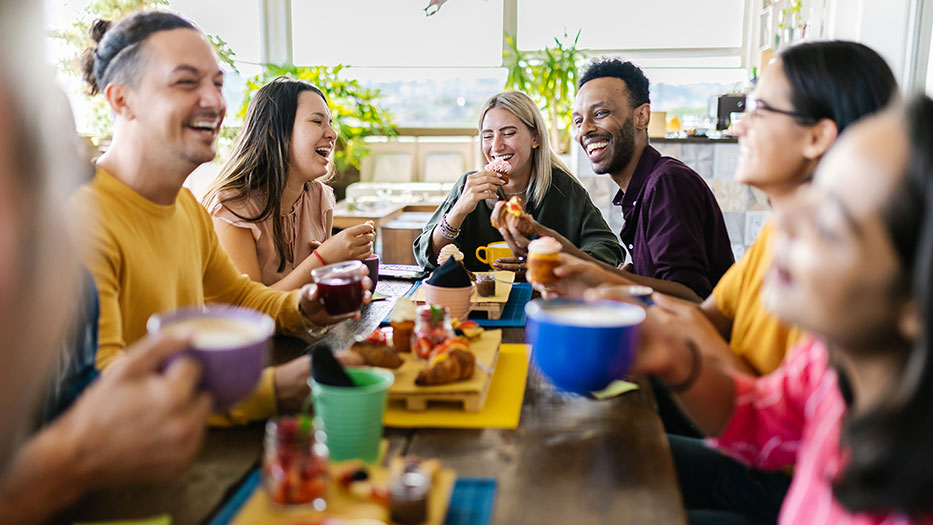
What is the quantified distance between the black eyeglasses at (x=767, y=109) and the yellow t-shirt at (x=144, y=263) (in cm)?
120

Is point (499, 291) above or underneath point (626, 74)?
underneath

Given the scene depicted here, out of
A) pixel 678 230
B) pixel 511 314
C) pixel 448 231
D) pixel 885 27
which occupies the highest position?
pixel 885 27

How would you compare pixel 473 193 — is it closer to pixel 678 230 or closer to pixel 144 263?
pixel 678 230

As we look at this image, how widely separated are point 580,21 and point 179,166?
6.96 m

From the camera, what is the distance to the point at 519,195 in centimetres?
327

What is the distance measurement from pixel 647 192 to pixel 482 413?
4.66ft

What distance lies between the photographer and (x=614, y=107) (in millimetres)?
2834

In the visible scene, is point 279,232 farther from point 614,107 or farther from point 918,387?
point 918,387

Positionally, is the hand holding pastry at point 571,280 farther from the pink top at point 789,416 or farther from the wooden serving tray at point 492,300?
the pink top at point 789,416

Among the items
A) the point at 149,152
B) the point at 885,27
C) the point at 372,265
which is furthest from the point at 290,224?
the point at 885,27

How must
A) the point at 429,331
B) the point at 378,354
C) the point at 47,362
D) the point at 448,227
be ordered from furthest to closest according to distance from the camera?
the point at 448,227
the point at 429,331
the point at 378,354
the point at 47,362

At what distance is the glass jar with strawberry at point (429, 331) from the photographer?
1536 mm

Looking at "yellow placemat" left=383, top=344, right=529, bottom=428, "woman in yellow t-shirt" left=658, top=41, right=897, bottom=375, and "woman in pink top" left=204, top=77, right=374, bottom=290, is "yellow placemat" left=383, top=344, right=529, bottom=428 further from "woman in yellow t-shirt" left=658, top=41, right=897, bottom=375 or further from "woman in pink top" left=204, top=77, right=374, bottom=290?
"woman in pink top" left=204, top=77, right=374, bottom=290

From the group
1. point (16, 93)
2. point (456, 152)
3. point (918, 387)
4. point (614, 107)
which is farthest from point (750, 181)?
point (456, 152)
